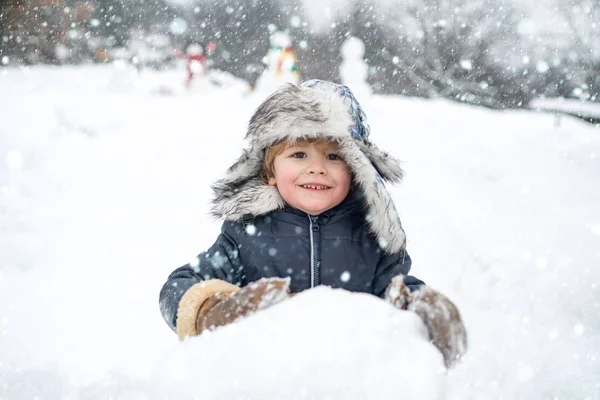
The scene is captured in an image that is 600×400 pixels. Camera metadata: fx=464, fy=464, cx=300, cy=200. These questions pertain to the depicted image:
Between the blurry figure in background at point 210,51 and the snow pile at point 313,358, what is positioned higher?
the blurry figure in background at point 210,51

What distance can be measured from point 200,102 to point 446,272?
6.98 m

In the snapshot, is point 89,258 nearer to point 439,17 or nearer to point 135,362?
point 135,362

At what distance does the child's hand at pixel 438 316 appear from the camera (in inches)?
50.3

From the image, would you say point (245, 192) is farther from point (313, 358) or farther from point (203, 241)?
point (203, 241)

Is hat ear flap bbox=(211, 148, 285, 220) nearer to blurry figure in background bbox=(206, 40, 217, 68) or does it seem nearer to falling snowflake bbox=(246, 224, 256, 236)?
falling snowflake bbox=(246, 224, 256, 236)

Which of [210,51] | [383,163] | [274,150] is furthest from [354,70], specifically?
[274,150]

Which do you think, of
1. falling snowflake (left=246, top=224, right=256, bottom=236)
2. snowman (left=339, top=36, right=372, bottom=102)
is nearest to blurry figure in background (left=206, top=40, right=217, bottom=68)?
snowman (left=339, top=36, right=372, bottom=102)

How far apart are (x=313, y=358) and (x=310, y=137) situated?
0.83 meters

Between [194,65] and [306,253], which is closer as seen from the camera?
[306,253]

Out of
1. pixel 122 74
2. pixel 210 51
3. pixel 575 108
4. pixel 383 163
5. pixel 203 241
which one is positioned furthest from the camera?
pixel 210 51

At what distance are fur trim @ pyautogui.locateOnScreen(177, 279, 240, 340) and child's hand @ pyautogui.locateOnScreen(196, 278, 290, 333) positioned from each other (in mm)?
78

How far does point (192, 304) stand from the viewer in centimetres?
138

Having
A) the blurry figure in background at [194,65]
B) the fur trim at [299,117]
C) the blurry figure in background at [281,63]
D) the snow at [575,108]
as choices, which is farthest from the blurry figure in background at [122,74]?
the fur trim at [299,117]

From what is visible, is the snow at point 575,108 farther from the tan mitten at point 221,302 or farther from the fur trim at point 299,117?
the tan mitten at point 221,302
